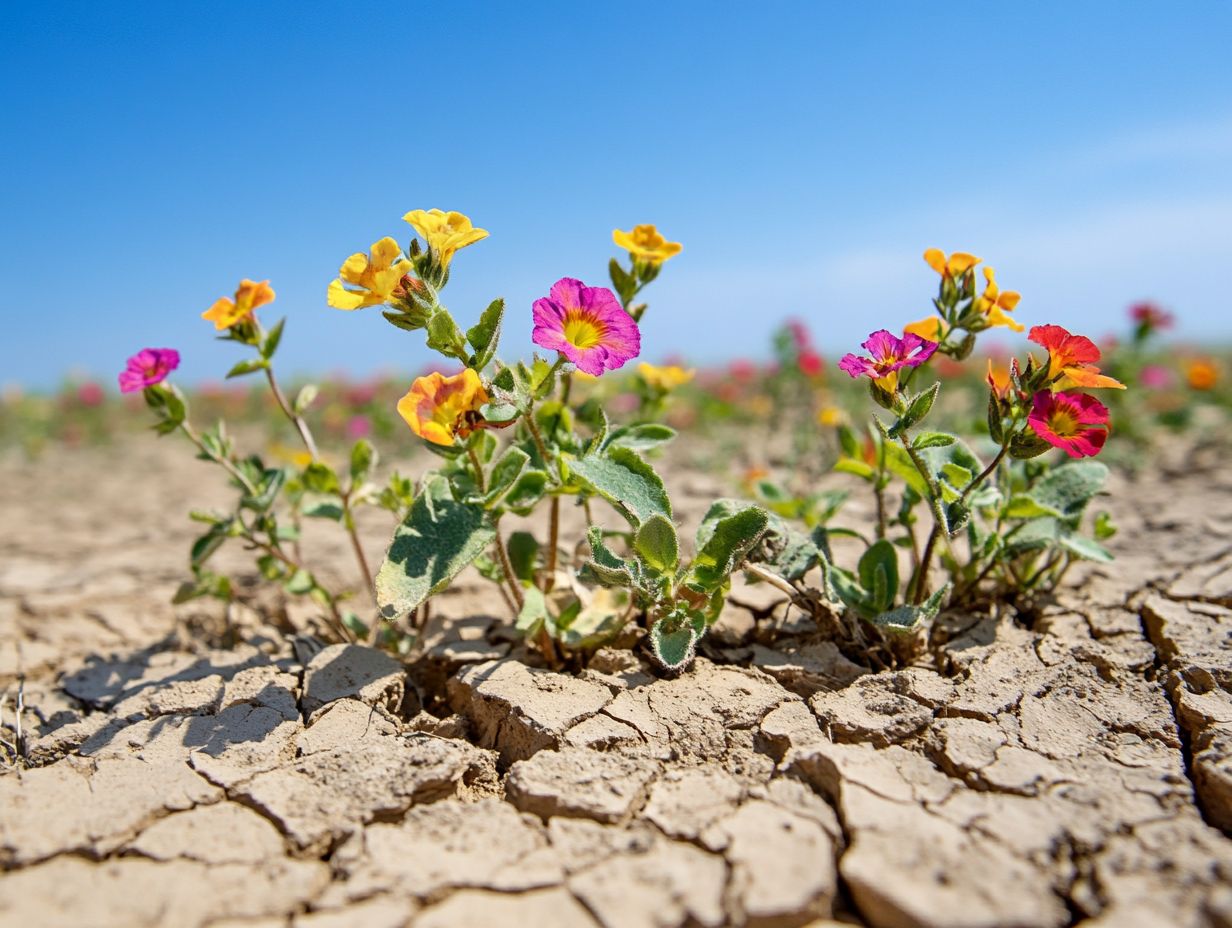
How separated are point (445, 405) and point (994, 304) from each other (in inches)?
50.1

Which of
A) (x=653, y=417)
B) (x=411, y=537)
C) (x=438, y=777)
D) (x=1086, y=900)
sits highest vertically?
(x=653, y=417)

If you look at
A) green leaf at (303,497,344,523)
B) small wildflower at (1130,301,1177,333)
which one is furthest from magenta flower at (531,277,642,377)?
small wildflower at (1130,301,1177,333)

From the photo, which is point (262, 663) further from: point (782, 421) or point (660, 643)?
point (782, 421)

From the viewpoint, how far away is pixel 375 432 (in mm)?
7301

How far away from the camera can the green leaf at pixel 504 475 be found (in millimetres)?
1747

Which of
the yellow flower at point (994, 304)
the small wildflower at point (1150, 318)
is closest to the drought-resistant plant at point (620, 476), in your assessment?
the yellow flower at point (994, 304)

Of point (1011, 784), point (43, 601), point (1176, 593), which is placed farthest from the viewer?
point (43, 601)

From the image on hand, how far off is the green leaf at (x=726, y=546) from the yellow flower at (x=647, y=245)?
0.64 m

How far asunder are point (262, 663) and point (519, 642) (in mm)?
688

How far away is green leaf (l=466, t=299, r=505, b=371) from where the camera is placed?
1658 millimetres

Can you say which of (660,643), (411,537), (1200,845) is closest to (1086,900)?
(1200,845)

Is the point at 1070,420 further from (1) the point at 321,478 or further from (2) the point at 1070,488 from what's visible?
(1) the point at 321,478

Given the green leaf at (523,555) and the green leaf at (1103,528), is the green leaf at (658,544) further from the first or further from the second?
the green leaf at (1103,528)

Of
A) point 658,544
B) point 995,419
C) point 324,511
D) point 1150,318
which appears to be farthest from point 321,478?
point 1150,318
